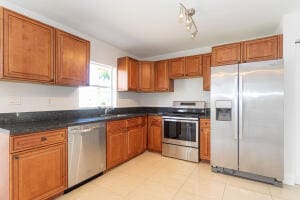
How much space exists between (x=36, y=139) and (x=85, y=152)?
2.53ft

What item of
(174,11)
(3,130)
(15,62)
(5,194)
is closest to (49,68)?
(15,62)

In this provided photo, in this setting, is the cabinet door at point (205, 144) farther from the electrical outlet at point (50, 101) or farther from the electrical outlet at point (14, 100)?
the electrical outlet at point (14, 100)

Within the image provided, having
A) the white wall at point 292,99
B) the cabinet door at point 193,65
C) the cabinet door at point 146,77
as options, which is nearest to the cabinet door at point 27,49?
the cabinet door at point 146,77

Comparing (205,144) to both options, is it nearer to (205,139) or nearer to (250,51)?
(205,139)

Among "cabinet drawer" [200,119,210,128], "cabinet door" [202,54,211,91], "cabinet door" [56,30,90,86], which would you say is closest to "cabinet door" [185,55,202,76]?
"cabinet door" [202,54,211,91]

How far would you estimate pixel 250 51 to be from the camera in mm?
2834

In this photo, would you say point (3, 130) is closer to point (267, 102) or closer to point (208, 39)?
point (267, 102)

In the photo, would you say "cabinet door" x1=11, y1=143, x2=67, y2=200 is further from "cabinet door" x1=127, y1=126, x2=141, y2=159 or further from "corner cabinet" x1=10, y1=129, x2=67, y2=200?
"cabinet door" x1=127, y1=126, x2=141, y2=159

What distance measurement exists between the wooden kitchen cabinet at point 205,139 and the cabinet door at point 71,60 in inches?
94.3

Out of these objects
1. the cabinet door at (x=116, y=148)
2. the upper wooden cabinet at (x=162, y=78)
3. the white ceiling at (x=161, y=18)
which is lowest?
the cabinet door at (x=116, y=148)

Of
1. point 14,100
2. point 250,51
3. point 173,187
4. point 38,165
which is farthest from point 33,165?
point 250,51

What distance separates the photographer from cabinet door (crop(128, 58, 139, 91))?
3975 millimetres

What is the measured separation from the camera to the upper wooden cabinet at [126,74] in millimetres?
3910

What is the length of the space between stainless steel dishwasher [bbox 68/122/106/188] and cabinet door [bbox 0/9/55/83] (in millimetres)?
857
